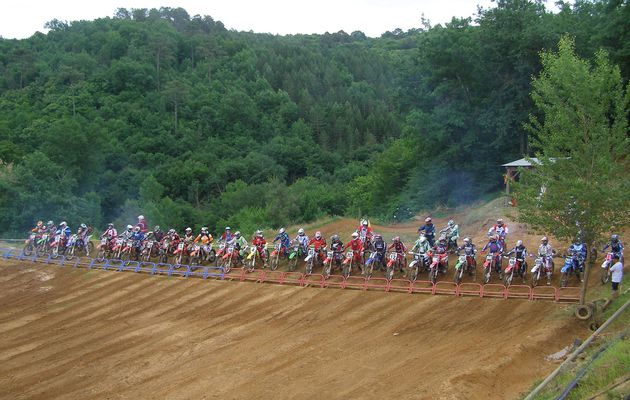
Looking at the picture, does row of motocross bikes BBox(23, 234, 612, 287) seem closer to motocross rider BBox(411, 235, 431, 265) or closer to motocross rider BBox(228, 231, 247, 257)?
motocross rider BBox(228, 231, 247, 257)

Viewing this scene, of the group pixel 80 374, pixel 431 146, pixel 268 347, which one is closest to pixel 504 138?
pixel 431 146

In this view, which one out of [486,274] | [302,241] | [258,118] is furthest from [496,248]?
[258,118]

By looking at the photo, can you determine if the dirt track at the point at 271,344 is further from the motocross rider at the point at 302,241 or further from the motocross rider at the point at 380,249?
the motocross rider at the point at 302,241

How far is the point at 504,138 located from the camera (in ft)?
121

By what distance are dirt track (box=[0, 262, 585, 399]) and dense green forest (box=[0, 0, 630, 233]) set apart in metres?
19.6

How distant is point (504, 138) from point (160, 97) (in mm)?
65595

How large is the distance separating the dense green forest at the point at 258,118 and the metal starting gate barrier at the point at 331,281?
17.0 meters

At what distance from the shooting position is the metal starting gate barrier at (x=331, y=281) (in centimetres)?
1705

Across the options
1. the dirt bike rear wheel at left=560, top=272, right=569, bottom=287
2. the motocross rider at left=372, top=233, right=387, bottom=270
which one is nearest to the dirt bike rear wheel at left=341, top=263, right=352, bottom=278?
the motocross rider at left=372, top=233, right=387, bottom=270

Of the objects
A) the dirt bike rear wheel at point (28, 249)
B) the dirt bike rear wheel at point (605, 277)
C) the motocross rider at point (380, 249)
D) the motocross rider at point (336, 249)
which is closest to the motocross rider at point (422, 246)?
the motocross rider at point (380, 249)

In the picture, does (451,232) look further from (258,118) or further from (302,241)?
(258,118)

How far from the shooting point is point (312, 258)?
21172 millimetres

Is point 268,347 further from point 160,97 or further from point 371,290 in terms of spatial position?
point 160,97

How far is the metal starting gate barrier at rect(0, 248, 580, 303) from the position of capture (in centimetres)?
1705
